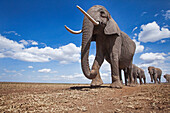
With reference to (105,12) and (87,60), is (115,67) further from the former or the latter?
(105,12)

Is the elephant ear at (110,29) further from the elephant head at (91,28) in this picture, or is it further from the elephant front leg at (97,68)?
the elephant front leg at (97,68)

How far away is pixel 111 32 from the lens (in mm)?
7965

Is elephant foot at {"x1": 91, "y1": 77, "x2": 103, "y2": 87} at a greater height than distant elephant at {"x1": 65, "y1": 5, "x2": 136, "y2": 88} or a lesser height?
lesser

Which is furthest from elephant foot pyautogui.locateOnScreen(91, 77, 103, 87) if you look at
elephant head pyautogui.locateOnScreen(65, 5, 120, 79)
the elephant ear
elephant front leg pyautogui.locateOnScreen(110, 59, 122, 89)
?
the elephant ear

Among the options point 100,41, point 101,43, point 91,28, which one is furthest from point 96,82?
point 91,28

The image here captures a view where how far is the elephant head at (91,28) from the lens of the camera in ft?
21.1

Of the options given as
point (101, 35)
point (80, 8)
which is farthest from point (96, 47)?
point (80, 8)

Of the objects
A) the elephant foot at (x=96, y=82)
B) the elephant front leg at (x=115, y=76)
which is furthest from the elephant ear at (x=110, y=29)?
the elephant foot at (x=96, y=82)

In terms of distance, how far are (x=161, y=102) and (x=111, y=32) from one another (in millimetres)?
5156

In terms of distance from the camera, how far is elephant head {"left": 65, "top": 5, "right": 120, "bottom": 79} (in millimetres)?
6426

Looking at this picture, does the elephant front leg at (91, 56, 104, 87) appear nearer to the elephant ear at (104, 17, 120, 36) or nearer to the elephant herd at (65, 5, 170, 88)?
the elephant herd at (65, 5, 170, 88)

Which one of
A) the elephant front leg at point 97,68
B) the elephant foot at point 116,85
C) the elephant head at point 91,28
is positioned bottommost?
the elephant foot at point 116,85

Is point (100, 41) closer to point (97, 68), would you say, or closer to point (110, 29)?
A: point (110, 29)

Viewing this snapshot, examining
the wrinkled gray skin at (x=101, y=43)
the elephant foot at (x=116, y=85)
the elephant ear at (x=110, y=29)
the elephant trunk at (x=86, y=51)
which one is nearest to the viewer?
the elephant trunk at (x=86, y=51)
